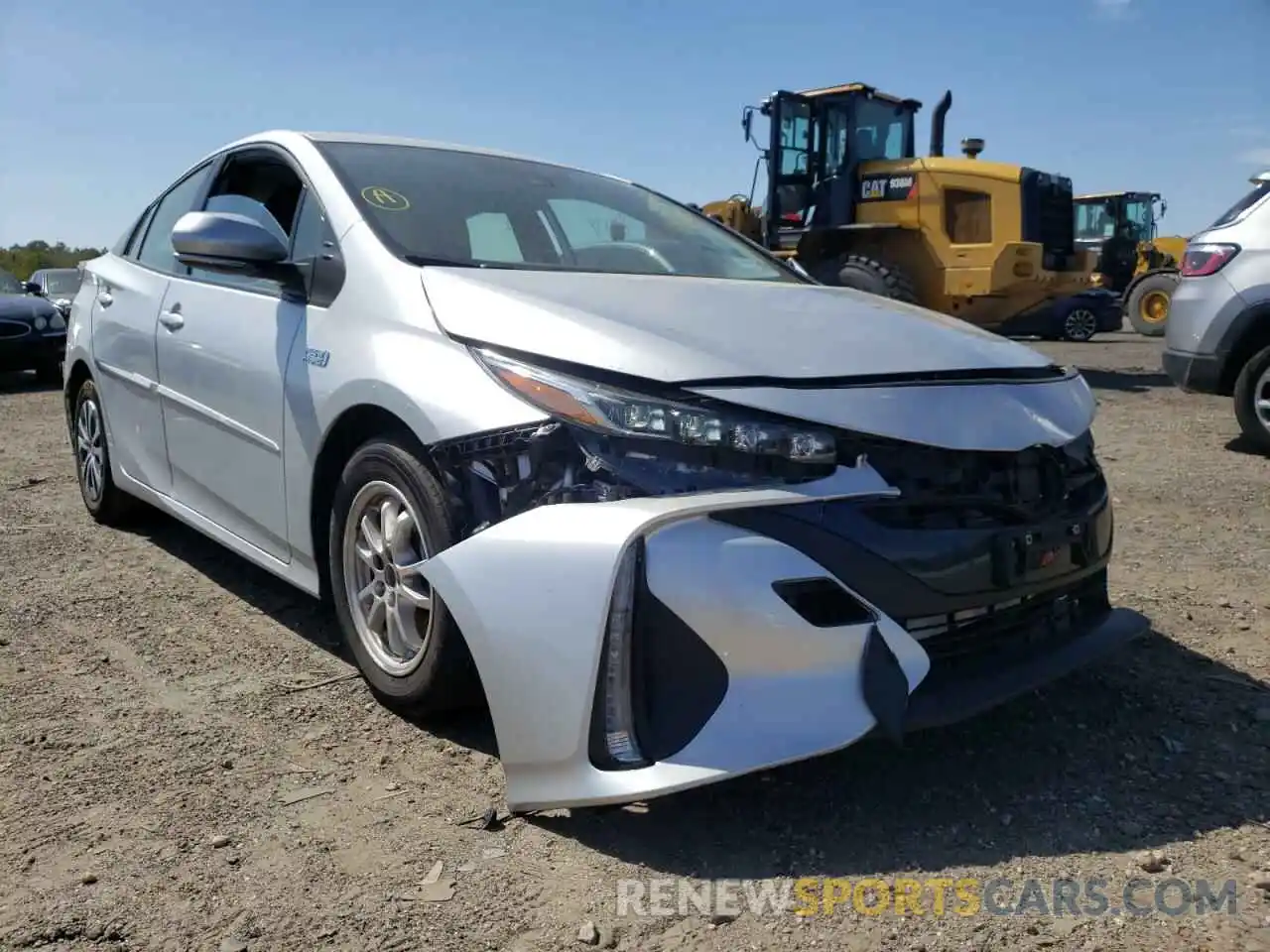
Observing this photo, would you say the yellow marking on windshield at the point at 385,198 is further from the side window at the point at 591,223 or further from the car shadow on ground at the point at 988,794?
the car shadow on ground at the point at 988,794

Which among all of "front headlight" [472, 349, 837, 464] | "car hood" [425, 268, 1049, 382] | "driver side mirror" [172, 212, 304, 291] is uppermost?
"driver side mirror" [172, 212, 304, 291]

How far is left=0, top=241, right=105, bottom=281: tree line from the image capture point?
1785 inches

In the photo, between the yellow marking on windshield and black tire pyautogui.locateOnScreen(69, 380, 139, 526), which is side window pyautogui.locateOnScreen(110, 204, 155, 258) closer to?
black tire pyautogui.locateOnScreen(69, 380, 139, 526)

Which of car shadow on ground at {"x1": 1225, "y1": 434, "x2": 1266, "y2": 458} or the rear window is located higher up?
the rear window

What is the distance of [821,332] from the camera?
254 cm

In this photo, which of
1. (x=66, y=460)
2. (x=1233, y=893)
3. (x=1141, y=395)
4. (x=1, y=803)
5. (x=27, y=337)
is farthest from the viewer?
(x=27, y=337)

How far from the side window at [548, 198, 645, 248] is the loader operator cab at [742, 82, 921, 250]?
859 cm

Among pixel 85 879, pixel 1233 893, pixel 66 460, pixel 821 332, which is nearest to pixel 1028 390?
pixel 821 332

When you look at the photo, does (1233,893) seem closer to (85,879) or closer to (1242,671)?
(1242,671)

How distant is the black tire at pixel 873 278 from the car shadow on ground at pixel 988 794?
27.8ft

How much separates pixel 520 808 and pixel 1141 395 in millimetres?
9173

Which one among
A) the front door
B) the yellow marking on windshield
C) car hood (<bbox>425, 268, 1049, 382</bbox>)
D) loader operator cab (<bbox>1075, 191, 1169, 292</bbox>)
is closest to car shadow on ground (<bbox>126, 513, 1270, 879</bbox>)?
car hood (<bbox>425, 268, 1049, 382</bbox>)

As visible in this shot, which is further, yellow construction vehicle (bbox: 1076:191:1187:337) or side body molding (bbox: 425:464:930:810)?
yellow construction vehicle (bbox: 1076:191:1187:337)

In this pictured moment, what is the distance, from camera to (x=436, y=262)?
280 cm
